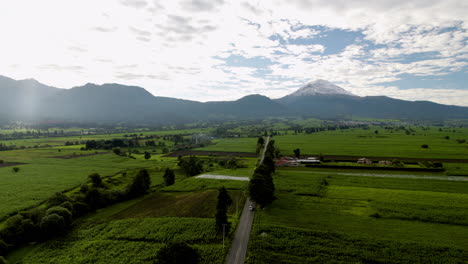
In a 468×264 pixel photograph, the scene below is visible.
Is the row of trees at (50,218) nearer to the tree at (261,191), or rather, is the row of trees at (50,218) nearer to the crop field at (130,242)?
the crop field at (130,242)

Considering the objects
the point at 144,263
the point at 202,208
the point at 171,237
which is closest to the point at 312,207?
the point at 202,208

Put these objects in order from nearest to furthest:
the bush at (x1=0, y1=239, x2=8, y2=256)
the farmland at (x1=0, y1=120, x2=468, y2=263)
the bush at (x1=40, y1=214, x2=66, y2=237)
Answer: the farmland at (x1=0, y1=120, x2=468, y2=263) → the bush at (x1=0, y1=239, x2=8, y2=256) → the bush at (x1=40, y1=214, x2=66, y2=237)

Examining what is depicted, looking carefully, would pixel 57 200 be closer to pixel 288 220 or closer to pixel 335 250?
pixel 288 220

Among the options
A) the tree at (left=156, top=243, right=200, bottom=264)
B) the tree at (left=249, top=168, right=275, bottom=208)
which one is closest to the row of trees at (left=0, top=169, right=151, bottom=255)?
the tree at (left=156, top=243, right=200, bottom=264)

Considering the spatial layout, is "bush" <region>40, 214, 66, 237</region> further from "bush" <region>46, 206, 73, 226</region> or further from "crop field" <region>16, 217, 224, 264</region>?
"crop field" <region>16, 217, 224, 264</region>

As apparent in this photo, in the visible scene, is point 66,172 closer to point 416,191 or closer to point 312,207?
point 312,207

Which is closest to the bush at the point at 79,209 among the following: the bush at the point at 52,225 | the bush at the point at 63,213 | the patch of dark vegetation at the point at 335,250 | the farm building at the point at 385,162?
the bush at the point at 63,213
